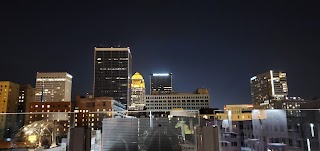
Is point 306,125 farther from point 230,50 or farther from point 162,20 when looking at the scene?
point 230,50

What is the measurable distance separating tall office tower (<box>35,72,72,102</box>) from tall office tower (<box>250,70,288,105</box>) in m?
65.3

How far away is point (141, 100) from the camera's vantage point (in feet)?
294

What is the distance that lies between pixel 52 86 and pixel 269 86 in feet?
242

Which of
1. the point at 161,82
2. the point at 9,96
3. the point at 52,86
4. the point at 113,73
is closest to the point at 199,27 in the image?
the point at 9,96

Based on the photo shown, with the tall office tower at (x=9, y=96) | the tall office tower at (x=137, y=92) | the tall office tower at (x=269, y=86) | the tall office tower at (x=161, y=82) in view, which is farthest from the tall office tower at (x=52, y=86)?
the tall office tower at (x=269, y=86)

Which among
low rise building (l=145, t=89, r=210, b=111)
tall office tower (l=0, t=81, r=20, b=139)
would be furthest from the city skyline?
low rise building (l=145, t=89, r=210, b=111)

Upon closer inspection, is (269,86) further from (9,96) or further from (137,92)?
(9,96)

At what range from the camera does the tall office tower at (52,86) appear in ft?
292

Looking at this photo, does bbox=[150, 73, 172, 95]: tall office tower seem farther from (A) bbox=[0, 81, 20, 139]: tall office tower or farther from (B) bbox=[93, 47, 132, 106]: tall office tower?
(A) bbox=[0, 81, 20, 139]: tall office tower

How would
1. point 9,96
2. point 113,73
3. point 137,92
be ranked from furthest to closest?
point 137,92, point 113,73, point 9,96

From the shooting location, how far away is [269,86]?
85.8 metres

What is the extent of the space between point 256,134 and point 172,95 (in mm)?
67975

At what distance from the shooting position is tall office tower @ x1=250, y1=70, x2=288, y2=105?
83562 millimetres

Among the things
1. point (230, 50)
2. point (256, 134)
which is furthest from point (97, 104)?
point (256, 134)
